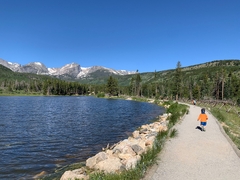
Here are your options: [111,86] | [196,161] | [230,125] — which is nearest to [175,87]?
[111,86]

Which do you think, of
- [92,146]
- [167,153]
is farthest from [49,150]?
[167,153]

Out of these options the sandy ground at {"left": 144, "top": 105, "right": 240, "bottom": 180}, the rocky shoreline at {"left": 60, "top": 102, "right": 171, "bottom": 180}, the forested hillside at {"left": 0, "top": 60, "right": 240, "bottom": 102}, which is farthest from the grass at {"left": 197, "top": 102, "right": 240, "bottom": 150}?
the forested hillside at {"left": 0, "top": 60, "right": 240, "bottom": 102}

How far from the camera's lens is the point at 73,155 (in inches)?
633

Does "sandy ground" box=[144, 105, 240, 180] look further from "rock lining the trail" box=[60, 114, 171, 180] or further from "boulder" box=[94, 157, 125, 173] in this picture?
"boulder" box=[94, 157, 125, 173]

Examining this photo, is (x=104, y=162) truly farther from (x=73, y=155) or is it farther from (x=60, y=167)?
(x=73, y=155)

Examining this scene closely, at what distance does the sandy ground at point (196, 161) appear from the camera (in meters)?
8.50

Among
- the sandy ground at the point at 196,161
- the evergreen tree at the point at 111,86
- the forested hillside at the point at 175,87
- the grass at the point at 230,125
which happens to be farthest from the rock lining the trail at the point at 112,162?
the evergreen tree at the point at 111,86

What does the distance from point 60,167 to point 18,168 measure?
2.59 metres

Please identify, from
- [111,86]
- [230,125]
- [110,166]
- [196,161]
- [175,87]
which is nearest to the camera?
[196,161]

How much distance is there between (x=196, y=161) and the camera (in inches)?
407

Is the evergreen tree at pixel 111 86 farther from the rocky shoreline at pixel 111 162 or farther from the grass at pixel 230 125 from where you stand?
the rocky shoreline at pixel 111 162

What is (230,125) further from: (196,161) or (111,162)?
(111,162)

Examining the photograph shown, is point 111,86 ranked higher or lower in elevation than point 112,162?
higher

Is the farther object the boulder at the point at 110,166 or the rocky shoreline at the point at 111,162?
the boulder at the point at 110,166
